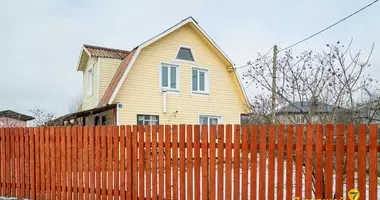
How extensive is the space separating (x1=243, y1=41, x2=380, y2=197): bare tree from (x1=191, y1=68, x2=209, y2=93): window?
809cm

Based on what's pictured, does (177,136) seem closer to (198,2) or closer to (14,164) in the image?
(14,164)

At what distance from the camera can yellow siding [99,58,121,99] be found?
47.4 ft

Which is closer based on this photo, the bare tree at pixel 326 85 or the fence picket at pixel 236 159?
the fence picket at pixel 236 159

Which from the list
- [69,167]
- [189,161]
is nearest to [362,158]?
[189,161]

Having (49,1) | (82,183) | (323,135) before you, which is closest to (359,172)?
(323,135)

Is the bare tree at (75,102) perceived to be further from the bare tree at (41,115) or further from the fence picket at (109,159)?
the fence picket at (109,159)

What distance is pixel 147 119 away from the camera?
14.1 meters

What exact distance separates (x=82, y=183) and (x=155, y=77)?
8809 mm

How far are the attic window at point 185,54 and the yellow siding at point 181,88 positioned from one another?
0.75 ft

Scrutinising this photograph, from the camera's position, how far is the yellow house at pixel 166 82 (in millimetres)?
13477

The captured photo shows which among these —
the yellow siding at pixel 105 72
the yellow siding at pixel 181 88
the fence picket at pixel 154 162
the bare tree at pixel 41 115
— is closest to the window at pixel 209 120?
the yellow siding at pixel 181 88

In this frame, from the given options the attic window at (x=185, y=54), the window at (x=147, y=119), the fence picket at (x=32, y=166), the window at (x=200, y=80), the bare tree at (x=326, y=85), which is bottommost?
the fence picket at (x=32, y=166)

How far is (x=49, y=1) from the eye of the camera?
14.3 metres

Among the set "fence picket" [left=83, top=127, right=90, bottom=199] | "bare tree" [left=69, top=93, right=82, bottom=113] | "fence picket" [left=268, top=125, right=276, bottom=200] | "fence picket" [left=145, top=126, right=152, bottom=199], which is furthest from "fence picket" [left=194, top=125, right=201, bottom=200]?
"bare tree" [left=69, top=93, right=82, bottom=113]
